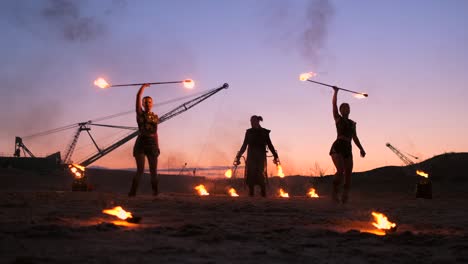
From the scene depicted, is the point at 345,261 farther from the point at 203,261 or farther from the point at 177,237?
the point at 177,237

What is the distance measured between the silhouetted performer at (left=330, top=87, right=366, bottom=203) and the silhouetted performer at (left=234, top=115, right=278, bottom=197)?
2.52 metres

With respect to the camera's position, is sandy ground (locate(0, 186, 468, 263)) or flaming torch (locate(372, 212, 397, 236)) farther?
flaming torch (locate(372, 212, 397, 236))

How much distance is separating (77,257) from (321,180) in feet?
76.0

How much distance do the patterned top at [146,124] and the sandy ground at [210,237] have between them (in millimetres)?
2894

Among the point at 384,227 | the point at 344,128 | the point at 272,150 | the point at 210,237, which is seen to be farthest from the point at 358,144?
the point at 210,237

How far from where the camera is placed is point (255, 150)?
43.2 feet

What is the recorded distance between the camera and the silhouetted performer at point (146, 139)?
10.4 meters

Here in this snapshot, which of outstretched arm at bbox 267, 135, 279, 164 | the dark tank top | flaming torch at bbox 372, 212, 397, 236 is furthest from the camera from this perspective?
outstretched arm at bbox 267, 135, 279, 164

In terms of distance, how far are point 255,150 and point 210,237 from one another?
802 cm

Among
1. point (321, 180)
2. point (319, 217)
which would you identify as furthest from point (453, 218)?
point (321, 180)

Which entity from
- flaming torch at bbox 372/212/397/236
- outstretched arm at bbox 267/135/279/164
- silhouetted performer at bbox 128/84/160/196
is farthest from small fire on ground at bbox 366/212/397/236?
outstretched arm at bbox 267/135/279/164

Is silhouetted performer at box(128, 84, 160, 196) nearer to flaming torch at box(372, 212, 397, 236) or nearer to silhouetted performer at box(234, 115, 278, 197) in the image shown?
silhouetted performer at box(234, 115, 278, 197)

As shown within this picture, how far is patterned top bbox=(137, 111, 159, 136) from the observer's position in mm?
10539

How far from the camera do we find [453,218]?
8.07 meters
